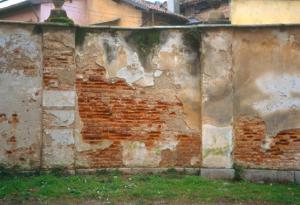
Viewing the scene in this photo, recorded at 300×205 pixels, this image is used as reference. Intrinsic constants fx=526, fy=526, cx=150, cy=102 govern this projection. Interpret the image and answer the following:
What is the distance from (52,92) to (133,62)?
163 centimetres

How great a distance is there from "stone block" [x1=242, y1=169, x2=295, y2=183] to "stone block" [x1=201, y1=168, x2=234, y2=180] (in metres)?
0.26

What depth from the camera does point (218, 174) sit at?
9.93 metres

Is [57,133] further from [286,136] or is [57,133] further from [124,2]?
[124,2]

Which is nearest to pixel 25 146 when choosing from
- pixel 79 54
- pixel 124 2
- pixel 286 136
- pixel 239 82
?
pixel 79 54

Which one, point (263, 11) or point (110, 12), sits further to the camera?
point (110, 12)

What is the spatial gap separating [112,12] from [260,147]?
1381cm

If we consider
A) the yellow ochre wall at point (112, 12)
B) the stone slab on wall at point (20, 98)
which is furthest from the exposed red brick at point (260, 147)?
the yellow ochre wall at point (112, 12)

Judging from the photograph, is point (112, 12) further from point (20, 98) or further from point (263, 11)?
point (20, 98)

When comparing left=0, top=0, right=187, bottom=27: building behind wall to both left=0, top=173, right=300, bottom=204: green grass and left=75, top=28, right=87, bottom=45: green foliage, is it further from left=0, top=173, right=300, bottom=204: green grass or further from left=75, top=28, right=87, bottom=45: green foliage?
left=0, top=173, right=300, bottom=204: green grass

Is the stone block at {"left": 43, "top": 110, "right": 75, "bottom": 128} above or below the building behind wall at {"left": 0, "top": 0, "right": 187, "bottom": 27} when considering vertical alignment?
below

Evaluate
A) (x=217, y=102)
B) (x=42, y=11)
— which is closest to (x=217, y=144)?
(x=217, y=102)

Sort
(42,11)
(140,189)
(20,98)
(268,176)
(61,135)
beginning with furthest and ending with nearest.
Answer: (42,11) → (268,176) → (61,135) → (20,98) → (140,189)

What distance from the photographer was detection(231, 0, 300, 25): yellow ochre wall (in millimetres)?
14977

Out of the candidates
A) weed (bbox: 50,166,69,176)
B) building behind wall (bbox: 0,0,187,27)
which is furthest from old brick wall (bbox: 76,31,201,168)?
building behind wall (bbox: 0,0,187,27)
